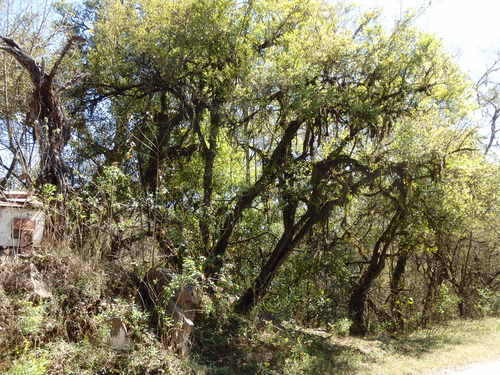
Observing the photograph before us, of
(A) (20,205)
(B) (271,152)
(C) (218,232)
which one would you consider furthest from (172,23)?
(A) (20,205)

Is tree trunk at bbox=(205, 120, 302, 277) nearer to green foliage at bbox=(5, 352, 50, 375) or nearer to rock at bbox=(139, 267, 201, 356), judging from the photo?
rock at bbox=(139, 267, 201, 356)

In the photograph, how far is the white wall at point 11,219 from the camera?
618 cm

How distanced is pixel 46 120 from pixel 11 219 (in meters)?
1.58

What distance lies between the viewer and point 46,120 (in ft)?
22.5

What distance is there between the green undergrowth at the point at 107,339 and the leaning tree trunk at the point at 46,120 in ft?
4.58

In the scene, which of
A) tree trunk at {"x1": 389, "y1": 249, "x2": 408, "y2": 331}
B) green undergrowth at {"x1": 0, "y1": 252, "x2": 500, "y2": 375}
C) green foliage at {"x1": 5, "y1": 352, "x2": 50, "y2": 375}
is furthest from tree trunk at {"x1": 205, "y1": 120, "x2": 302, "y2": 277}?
tree trunk at {"x1": 389, "y1": 249, "x2": 408, "y2": 331}

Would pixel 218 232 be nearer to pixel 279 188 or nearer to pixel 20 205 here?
pixel 279 188

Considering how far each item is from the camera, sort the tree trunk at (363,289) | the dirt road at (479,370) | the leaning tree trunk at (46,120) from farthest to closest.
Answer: the tree trunk at (363,289) < the dirt road at (479,370) < the leaning tree trunk at (46,120)

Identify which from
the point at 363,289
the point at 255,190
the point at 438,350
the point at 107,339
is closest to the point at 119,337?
the point at 107,339

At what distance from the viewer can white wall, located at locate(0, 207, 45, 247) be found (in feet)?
20.3

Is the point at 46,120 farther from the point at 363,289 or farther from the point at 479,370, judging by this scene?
the point at 363,289

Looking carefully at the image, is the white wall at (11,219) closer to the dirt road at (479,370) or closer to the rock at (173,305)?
the rock at (173,305)

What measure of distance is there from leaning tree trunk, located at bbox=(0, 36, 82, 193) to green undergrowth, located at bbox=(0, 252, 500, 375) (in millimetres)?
1395

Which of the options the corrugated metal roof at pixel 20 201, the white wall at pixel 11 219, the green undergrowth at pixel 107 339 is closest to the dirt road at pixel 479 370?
the green undergrowth at pixel 107 339
